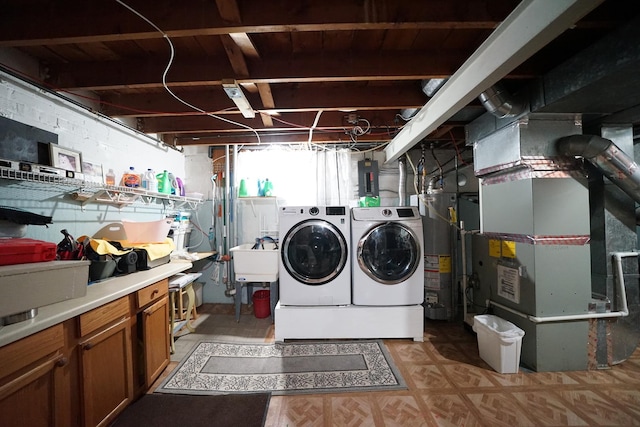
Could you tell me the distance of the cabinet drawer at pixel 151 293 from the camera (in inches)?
64.4

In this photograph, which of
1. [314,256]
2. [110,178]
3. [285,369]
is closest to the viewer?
[285,369]

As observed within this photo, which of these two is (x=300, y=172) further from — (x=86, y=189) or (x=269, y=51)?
(x=86, y=189)

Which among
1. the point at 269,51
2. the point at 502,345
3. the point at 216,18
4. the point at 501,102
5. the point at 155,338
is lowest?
the point at 502,345

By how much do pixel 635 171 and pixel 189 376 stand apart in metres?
3.98

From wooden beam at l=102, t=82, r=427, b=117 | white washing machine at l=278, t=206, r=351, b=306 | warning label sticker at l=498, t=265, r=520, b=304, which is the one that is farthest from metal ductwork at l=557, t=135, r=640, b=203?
white washing machine at l=278, t=206, r=351, b=306

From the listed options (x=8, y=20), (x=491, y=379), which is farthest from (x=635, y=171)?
(x=8, y=20)

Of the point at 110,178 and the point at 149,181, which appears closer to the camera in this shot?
the point at 110,178

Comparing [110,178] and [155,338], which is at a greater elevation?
[110,178]

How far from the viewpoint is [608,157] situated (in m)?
1.84

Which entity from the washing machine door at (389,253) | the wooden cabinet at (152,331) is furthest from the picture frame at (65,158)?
the washing machine door at (389,253)

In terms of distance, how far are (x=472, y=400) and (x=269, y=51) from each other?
2.97m

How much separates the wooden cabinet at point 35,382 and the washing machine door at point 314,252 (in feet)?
5.24

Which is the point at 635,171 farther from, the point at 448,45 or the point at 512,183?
the point at 448,45

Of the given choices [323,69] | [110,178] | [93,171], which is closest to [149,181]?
[110,178]
